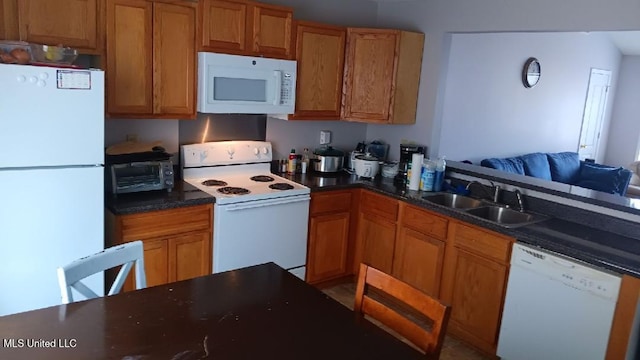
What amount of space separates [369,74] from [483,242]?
1.60 metres

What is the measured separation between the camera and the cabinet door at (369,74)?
387 centimetres

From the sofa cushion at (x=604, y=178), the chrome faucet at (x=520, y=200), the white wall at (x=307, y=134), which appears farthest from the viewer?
the sofa cushion at (x=604, y=178)

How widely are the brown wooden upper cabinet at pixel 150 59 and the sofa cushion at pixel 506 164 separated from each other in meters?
3.08

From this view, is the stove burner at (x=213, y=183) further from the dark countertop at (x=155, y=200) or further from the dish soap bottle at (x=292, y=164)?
the dish soap bottle at (x=292, y=164)

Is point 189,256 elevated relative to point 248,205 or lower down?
lower down

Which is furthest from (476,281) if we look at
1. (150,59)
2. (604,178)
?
(604,178)

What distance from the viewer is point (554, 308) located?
2.69 meters

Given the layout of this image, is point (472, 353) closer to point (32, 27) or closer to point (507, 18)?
point (507, 18)

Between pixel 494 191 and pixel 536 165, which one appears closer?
pixel 494 191

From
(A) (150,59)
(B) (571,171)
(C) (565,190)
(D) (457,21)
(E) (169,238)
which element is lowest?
(E) (169,238)

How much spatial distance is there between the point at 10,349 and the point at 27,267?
4.10 feet

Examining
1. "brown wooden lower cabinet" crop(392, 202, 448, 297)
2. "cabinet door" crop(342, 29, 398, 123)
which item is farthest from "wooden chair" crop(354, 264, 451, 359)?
"cabinet door" crop(342, 29, 398, 123)

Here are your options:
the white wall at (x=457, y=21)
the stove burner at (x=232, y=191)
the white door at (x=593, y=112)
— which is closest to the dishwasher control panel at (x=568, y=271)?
the white wall at (x=457, y=21)

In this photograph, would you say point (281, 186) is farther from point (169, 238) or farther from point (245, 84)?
point (169, 238)
